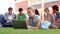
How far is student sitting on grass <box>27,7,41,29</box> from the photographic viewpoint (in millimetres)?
5375

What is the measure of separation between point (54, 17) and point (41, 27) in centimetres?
134

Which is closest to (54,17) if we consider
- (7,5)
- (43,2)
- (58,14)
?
(58,14)

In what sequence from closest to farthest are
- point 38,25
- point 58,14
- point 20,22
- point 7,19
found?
point 38,25, point 20,22, point 58,14, point 7,19

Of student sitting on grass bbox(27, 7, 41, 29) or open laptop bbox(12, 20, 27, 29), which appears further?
open laptop bbox(12, 20, 27, 29)

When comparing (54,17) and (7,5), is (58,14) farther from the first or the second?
(7,5)

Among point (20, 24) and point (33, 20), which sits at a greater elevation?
point (33, 20)

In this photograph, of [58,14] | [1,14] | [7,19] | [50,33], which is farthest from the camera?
[1,14]

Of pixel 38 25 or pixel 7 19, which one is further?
pixel 7 19

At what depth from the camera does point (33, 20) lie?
5.56 meters

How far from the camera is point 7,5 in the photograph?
32.4 ft

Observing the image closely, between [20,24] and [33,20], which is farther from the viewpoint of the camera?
[20,24]

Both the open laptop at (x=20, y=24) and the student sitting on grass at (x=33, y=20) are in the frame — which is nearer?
the student sitting on grass at (x=33, y=20)

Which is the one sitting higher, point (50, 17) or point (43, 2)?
point (43, 2)

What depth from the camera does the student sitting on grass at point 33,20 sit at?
5375mm
